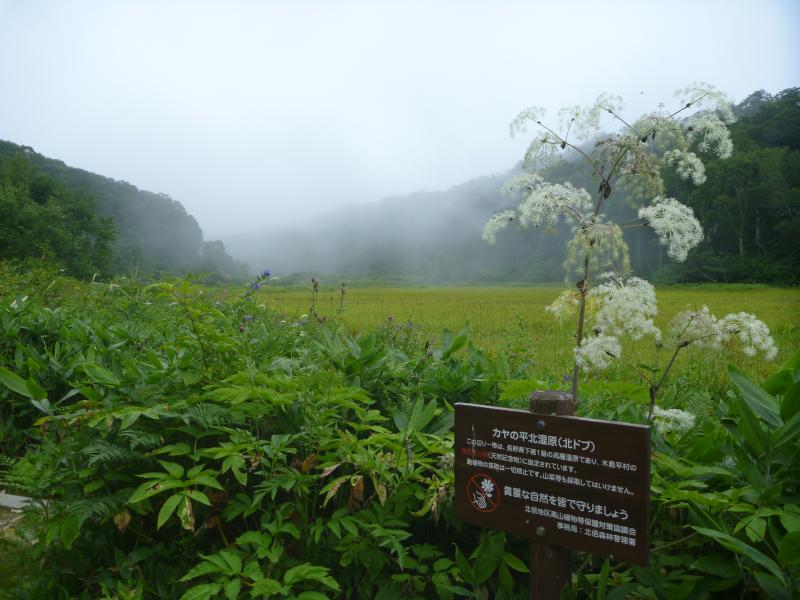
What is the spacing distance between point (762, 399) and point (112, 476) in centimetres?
275

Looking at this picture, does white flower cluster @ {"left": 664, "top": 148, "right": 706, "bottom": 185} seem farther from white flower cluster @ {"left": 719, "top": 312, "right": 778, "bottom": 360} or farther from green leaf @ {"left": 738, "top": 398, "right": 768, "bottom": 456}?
green leaf @ {"left": 738, "top": 398, "right": 768, "bottom": 456}

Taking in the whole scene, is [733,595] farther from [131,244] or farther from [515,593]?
[131,244]

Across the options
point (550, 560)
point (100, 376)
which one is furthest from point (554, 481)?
point (100, 376)

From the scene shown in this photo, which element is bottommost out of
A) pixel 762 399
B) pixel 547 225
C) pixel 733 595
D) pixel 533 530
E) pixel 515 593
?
pixel 515 593

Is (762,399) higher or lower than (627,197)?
lower

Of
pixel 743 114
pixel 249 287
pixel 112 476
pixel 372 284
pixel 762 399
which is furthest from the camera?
pixel 372 284

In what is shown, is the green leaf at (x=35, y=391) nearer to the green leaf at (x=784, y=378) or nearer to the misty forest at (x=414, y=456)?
the misty forest at (x=414, y=456)

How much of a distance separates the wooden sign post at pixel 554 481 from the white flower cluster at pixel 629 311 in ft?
1.48

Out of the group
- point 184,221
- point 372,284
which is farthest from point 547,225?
point 184,221

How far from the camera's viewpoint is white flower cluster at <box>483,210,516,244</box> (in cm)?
260

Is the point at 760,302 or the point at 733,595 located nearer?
the point at 733,595

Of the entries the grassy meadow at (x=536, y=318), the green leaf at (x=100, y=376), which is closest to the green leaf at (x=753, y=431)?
the grassy meadow at (x=536, y=318)

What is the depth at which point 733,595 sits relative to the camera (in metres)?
2.10

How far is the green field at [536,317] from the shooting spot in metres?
5.45
